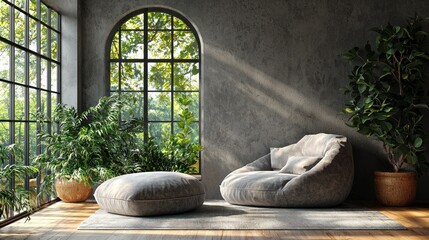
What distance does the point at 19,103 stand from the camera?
5891mm

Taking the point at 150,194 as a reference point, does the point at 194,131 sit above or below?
above

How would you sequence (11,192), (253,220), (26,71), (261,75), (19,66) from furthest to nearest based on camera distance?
(261,75) → (26,71) → (19,66) → (253,220) → (11,192)

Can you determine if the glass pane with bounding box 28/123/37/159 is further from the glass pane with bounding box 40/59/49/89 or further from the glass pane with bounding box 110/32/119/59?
the glass pane with bounding box 110/32/119/59

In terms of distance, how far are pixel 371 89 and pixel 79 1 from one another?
11.9 feet

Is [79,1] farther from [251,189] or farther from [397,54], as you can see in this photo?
[397,54]

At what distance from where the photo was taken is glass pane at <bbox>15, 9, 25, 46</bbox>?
5.83 metres

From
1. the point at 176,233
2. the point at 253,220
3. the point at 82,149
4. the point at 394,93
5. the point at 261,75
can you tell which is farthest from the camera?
the point at 261,75

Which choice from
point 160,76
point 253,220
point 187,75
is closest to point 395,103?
point 253,220

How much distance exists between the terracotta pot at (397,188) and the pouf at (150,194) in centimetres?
220

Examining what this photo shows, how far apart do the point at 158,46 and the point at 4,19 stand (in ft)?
8.07

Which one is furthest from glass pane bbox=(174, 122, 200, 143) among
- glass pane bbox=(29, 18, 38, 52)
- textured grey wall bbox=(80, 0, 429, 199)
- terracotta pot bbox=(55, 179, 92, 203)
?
glass pane bbox=(29, 18, 38, 52)

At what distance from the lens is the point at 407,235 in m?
4.76

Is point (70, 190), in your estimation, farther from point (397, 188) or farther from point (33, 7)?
point (397, 188)

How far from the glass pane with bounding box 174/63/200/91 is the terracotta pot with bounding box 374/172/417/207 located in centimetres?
255
